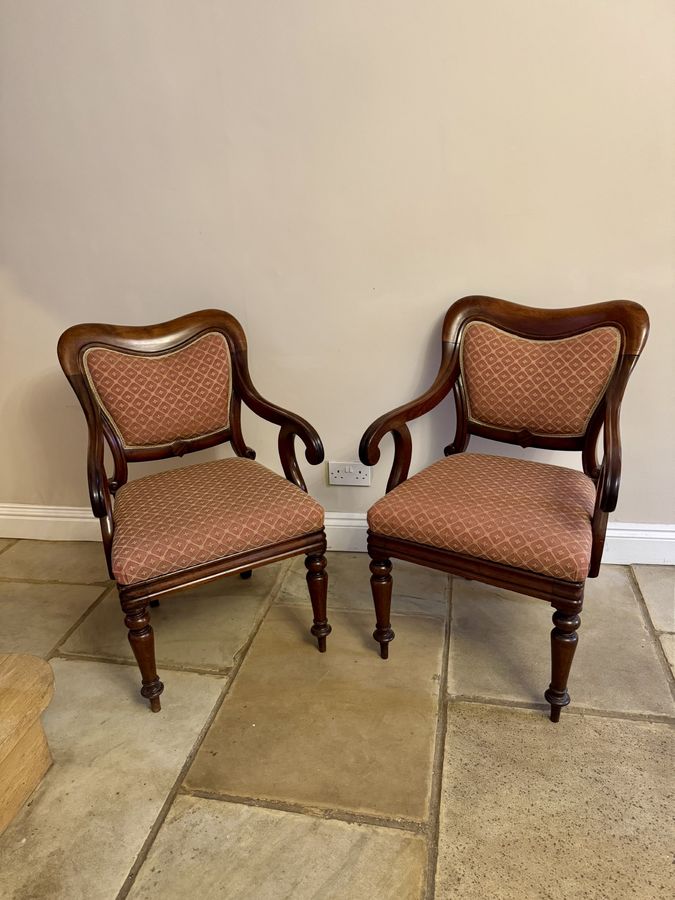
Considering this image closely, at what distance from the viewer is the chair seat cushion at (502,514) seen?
155cm

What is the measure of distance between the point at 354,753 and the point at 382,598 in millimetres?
426

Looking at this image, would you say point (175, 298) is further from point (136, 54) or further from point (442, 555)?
point (442, 555)

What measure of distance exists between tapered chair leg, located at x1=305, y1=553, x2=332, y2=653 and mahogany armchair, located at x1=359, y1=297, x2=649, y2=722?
15 centimetres

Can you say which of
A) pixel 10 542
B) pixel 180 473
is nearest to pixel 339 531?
pixel 180 473

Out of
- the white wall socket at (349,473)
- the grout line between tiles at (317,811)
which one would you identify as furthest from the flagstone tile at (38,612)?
the white wall socket at (349,473)

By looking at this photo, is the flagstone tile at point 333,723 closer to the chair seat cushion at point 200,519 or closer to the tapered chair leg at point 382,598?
the tapered chair leg at point 382,598

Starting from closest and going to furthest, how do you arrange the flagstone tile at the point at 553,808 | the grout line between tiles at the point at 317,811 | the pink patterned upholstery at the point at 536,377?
the flagstone tile at the point at 553,808 < the grout line between tiles at the point at 317,811 < the pink patterned upholstery at the point at 536,377

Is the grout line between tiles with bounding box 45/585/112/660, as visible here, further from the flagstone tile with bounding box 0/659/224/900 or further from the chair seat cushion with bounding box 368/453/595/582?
the chair seat cushion with bounding box 368/453/595/582

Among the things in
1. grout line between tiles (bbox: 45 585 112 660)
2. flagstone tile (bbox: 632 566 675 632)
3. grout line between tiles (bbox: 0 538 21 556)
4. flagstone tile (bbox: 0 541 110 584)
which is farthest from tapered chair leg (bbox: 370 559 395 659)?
grout line between tiles (bbox: 0 538 21 556)

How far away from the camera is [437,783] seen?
1513 millimetres

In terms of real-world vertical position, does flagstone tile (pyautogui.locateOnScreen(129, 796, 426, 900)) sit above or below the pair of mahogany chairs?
below

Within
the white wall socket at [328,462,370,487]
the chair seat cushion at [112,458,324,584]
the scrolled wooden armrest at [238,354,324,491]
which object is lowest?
the white wall socket at [328,462,370,487]

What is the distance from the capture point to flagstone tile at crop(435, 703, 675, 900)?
1.29 meters

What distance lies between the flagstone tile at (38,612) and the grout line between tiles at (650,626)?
189 cm
